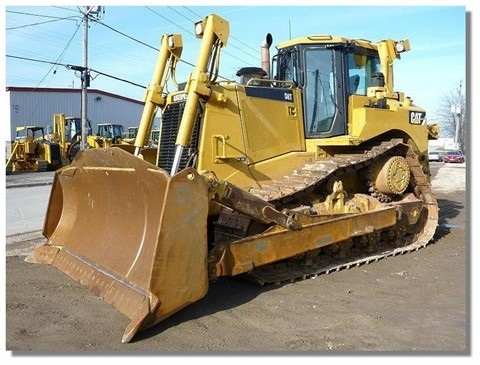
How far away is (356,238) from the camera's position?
22.2ft

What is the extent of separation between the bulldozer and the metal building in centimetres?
2701

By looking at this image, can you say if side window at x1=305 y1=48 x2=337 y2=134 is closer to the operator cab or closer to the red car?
the operator cab

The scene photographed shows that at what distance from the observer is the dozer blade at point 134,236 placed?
419 cm

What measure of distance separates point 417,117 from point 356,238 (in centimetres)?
252

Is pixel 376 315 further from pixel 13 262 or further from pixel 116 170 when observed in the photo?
pixel 13 262

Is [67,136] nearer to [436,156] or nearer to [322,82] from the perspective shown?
→ [322,82]

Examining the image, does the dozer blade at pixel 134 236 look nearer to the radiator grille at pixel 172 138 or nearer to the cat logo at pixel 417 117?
the radiator grille at pixel 172 138

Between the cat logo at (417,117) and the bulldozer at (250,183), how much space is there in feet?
0.06

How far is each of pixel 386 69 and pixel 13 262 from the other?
6325 millimetres

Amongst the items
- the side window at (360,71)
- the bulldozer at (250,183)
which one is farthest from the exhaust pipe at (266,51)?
the side window at (360,71)

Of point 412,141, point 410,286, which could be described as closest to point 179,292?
point 410,286

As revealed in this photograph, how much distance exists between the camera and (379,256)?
6.60 m

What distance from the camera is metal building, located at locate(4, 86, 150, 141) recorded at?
35.1m

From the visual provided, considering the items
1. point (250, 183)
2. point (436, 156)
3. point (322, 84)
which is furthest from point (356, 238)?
point (436, 156)
